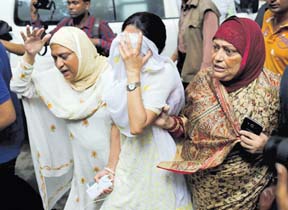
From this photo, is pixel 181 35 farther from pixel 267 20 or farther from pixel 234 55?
pixel 234 55

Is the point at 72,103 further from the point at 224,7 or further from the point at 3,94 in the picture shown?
the point at 224,7

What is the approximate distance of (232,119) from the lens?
176cm

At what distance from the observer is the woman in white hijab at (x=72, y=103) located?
2.29 meters

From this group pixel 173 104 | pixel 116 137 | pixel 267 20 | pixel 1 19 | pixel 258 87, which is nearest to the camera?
pixel 258 87

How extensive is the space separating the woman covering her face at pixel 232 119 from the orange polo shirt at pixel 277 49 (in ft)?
2.06

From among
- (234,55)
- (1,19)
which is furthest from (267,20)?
(1,19)

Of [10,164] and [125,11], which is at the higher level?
[125,11]

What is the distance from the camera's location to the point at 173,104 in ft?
6.36

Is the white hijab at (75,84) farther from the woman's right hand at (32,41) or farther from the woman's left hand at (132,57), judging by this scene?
the woman's left hand at (132,57)

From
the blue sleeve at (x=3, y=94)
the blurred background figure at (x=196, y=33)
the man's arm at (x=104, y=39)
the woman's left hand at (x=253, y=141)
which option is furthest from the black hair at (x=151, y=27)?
the man's arm at (x=104, y=39)

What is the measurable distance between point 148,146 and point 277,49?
3.26ft

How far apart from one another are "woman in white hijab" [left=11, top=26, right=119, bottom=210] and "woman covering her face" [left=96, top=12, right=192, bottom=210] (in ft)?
0.86

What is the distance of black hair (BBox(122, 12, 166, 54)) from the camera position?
1.96 m

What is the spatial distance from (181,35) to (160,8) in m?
1.16
